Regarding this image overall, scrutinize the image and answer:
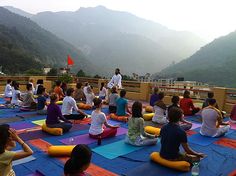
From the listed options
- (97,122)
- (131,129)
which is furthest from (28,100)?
(131,129)

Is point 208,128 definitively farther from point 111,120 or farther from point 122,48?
point 122,48

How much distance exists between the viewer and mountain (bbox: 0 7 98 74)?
52.2m

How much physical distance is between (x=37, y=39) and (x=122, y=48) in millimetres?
71528

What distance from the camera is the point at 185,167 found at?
5.00m

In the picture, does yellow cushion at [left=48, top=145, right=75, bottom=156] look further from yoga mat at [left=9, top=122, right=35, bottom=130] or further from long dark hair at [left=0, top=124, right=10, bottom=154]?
yoga mat at [left=9, top=122, right=35, bottom=130]

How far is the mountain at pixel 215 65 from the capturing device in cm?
6456

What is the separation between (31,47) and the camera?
6812 centimetres

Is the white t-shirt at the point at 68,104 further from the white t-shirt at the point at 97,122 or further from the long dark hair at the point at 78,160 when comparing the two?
the long dark hair at the point at 78,160

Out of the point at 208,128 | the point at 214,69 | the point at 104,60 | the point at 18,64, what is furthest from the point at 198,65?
the point at 208,128

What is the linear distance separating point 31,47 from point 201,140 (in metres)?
→ 66.1

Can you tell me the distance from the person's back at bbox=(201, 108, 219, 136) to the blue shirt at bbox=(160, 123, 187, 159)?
2.47 meters

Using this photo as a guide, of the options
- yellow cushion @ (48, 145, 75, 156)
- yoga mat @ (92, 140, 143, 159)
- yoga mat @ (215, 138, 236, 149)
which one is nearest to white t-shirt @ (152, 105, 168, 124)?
yoga mat @ (215, 138, 236, 149)

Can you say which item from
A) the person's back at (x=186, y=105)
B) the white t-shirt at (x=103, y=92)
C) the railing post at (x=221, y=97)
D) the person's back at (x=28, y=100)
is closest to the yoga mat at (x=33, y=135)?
the person's back at (x=28, y=100)

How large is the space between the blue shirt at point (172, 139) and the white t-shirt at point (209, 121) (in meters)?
2.47
